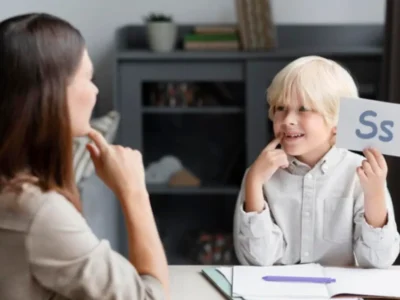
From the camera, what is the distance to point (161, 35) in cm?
291

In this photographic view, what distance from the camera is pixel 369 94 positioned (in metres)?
2.96

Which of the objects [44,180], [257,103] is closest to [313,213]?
[44,180]

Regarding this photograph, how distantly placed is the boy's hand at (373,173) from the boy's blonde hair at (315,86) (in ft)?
0.43

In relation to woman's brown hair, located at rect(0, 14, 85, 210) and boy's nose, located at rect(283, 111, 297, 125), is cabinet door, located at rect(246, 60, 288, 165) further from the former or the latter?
woman's brown hair, located at rect(0, 14, 85, 210)

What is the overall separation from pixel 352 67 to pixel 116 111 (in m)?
0.95

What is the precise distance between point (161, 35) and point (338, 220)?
1.64 m

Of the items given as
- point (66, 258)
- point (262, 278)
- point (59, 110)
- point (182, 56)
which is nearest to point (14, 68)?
point (59, 110)

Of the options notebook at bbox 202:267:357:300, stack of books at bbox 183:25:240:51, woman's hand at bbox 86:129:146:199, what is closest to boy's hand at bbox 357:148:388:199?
notebook at bbox 202:267:357:300

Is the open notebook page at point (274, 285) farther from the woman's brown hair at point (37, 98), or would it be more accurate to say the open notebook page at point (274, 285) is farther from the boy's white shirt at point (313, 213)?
the woman's brown hair at point (37, 98)

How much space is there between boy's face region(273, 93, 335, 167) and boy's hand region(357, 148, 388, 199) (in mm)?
116

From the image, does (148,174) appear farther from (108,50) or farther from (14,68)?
(14,68)

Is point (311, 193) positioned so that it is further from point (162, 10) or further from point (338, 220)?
point (162, 10)

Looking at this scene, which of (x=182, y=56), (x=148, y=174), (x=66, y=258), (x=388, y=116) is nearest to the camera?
(x=66, y=258)

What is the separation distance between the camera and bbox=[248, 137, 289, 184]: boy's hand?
1.38m
